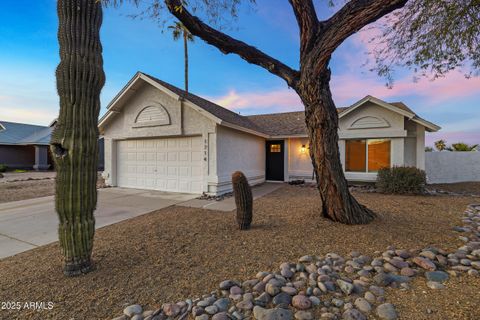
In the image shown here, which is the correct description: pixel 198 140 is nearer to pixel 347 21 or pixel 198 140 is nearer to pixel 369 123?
pixel 347 21

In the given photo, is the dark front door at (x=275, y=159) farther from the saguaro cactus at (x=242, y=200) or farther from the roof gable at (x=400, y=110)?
the saguaro cactus at (x=242, y=200)

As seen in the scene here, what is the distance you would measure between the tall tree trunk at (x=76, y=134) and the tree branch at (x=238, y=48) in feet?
7.27

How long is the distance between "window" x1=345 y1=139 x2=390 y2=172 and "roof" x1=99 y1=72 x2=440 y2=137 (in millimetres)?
1665

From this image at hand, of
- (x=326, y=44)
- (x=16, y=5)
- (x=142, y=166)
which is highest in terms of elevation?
(x=16, y=5)

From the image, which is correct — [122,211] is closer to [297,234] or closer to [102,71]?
[102,71]

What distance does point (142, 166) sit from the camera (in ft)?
34.7

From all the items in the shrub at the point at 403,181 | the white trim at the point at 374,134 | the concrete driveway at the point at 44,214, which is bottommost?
the concrete driveway at the point at 44,214

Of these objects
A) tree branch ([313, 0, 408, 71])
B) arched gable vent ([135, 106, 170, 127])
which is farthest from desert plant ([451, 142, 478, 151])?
arched gable vent ([135, 106, 170, 127])

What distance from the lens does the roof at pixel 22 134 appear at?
21.4 m

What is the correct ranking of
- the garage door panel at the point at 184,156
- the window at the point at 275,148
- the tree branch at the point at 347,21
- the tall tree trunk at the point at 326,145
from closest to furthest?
the tree branch at the point at 347,21 < the tall tree trunk at the point at 326,145 < the garage door panel at the point at 184,156 < the window at the point at 275,148

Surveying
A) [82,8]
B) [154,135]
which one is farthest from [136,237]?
[154,135]

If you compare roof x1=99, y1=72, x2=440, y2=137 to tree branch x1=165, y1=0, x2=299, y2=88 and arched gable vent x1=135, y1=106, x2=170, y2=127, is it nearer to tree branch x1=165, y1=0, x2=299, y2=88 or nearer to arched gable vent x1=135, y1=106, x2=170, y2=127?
arched gable vent x1=135, y1=106, x2=170, y2=127

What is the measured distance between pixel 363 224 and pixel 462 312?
108 inches

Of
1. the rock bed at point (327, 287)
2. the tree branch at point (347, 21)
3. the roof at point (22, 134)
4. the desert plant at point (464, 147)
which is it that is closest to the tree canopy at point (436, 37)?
the tree branch at point (347, 21)
